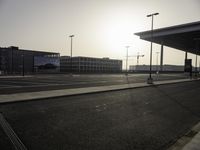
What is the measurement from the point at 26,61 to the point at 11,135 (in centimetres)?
11933

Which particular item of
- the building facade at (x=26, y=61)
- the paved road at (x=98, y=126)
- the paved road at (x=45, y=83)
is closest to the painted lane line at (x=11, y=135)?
the paved road at (x=98, y=126)

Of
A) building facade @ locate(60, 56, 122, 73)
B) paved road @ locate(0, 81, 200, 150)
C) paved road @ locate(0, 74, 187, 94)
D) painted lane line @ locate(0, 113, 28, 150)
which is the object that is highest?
building facade @ locate(60, 56, 122, 73)

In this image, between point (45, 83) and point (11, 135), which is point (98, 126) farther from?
point (45, 83)

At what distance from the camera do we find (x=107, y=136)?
6.91m

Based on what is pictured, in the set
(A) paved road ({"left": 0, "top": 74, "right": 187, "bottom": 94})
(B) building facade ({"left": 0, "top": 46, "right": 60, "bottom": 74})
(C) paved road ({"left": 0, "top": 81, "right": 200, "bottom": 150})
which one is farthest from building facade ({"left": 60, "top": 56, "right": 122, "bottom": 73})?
(C) paved road ({"left": 0, "top": 81, "right": 200, "bottom": 150})

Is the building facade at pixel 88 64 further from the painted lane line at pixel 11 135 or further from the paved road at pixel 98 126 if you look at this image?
the painted lane line at pixel 11 135

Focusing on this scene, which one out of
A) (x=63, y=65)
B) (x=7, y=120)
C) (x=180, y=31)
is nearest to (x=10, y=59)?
(x=63, y=65)

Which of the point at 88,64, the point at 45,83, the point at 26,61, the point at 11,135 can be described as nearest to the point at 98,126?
the point at 11,135

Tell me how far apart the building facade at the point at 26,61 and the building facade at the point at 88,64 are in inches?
902

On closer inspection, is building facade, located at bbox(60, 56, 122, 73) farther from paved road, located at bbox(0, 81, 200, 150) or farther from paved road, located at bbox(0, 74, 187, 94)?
paved road, located at bbox(0, 81, 200, 150)

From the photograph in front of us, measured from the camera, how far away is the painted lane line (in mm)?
5753

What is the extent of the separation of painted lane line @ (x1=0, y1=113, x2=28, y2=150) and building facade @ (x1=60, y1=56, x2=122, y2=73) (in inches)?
4784

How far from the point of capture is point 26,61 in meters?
119

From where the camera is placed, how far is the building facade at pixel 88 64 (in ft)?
452
